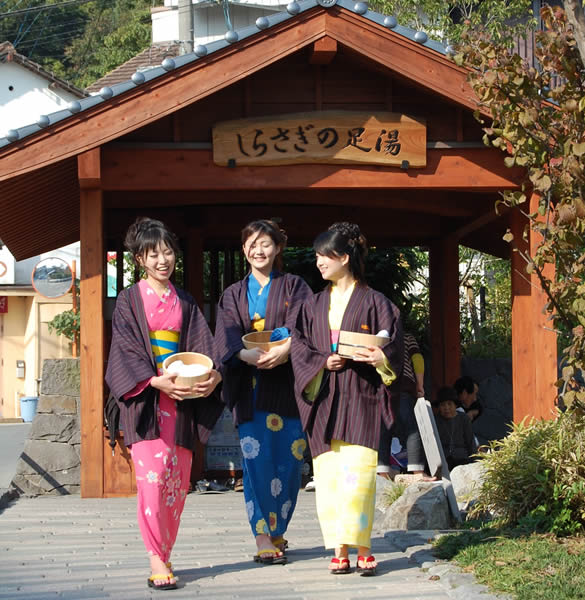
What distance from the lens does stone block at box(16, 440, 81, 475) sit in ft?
29.2

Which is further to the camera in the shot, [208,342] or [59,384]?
[59,384]

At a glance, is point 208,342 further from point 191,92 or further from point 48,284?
point 48,284

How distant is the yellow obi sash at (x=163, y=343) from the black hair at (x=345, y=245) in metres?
0.95

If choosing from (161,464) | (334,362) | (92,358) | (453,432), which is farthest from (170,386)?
(453,432)

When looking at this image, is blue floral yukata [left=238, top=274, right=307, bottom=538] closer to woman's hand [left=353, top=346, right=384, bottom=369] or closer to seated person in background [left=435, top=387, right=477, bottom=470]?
woman's hand [left=353, top=346, right=384, bottom=369]

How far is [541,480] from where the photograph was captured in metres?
6.19

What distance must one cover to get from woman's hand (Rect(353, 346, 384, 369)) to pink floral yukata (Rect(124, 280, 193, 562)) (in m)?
1.02

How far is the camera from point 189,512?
25.4ft

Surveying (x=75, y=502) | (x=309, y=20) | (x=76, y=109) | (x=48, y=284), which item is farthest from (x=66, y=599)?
(x=48, y=284)

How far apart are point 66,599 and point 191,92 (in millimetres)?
4668

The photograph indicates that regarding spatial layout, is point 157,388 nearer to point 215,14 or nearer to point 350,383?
point 350,383

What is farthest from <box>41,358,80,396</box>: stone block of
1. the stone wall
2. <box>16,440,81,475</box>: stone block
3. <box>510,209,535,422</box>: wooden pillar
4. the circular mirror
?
the circular mirror

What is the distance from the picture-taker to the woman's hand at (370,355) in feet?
17.1

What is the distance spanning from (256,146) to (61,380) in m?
2.84
